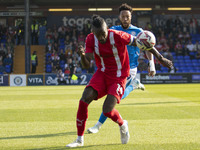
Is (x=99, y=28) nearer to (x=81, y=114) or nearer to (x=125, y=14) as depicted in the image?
(x=81, y=114)

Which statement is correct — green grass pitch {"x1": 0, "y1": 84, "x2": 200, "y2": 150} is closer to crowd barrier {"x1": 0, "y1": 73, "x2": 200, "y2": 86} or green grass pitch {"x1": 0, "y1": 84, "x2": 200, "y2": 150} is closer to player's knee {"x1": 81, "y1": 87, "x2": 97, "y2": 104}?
player's knee {"x1": 81, "y1": 87, "x2": 97, "y2": 104}

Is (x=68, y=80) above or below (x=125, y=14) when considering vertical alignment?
below

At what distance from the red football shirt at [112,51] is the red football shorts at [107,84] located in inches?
3.1

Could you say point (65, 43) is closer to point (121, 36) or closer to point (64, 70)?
point (64, 70)

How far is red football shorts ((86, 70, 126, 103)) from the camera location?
19.0 ft

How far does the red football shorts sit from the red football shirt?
8 centimetres

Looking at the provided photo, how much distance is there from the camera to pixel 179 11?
128ft

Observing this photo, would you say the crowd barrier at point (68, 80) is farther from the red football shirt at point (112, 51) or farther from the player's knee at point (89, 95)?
the player's knee at point (89, 95)

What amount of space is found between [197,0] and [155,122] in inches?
1273

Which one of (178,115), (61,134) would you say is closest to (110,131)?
(61,134)

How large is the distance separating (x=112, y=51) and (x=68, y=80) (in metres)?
22.8

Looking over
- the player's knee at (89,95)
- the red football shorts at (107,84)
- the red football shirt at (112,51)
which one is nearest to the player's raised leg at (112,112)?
the red football shorts at (107,84)

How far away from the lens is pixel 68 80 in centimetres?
2841

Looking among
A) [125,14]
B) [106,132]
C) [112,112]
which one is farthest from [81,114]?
[125,14]
